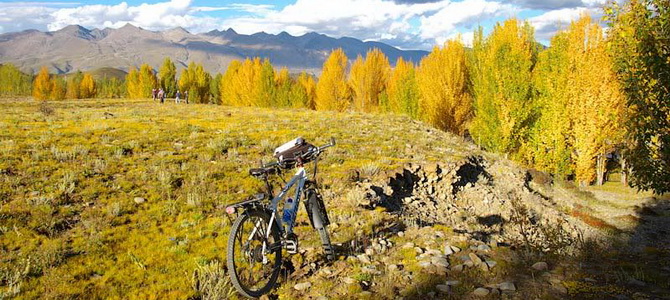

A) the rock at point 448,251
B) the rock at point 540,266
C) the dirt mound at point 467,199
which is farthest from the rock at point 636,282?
the rock at point 448,251

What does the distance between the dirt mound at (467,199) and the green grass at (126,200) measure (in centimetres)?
94

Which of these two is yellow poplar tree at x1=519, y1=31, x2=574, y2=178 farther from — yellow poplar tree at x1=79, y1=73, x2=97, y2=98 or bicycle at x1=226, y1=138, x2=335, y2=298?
yellow poplar tree at x1=79, y1=73, x2=97, y2=98

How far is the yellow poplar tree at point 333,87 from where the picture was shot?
5525cm

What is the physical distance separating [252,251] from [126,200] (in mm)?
5083

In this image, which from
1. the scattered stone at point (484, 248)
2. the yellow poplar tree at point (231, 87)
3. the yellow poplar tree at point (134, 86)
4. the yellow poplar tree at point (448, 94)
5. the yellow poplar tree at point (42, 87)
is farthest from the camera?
the yellow poplar tree at point (134, 86)

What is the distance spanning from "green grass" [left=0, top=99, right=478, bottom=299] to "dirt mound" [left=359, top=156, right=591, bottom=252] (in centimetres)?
94

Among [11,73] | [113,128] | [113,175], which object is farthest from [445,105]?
[11,73]

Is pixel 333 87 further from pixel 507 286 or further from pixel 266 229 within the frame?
pixel 507 286

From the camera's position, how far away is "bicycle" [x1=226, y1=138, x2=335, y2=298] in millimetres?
5043

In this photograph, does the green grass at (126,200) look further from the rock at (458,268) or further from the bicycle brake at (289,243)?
the rock at (458,268)

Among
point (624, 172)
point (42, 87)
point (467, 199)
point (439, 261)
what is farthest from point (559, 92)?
point (42, 87)

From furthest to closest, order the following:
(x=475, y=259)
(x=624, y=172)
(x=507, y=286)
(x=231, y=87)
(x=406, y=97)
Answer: (x=231, y=87) < (x=406, y=97) < (x=624, y=172) < (x=475, y=259) < (x=507, y=286)

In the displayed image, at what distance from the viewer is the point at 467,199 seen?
47.0 ft

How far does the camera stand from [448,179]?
14.4 m
